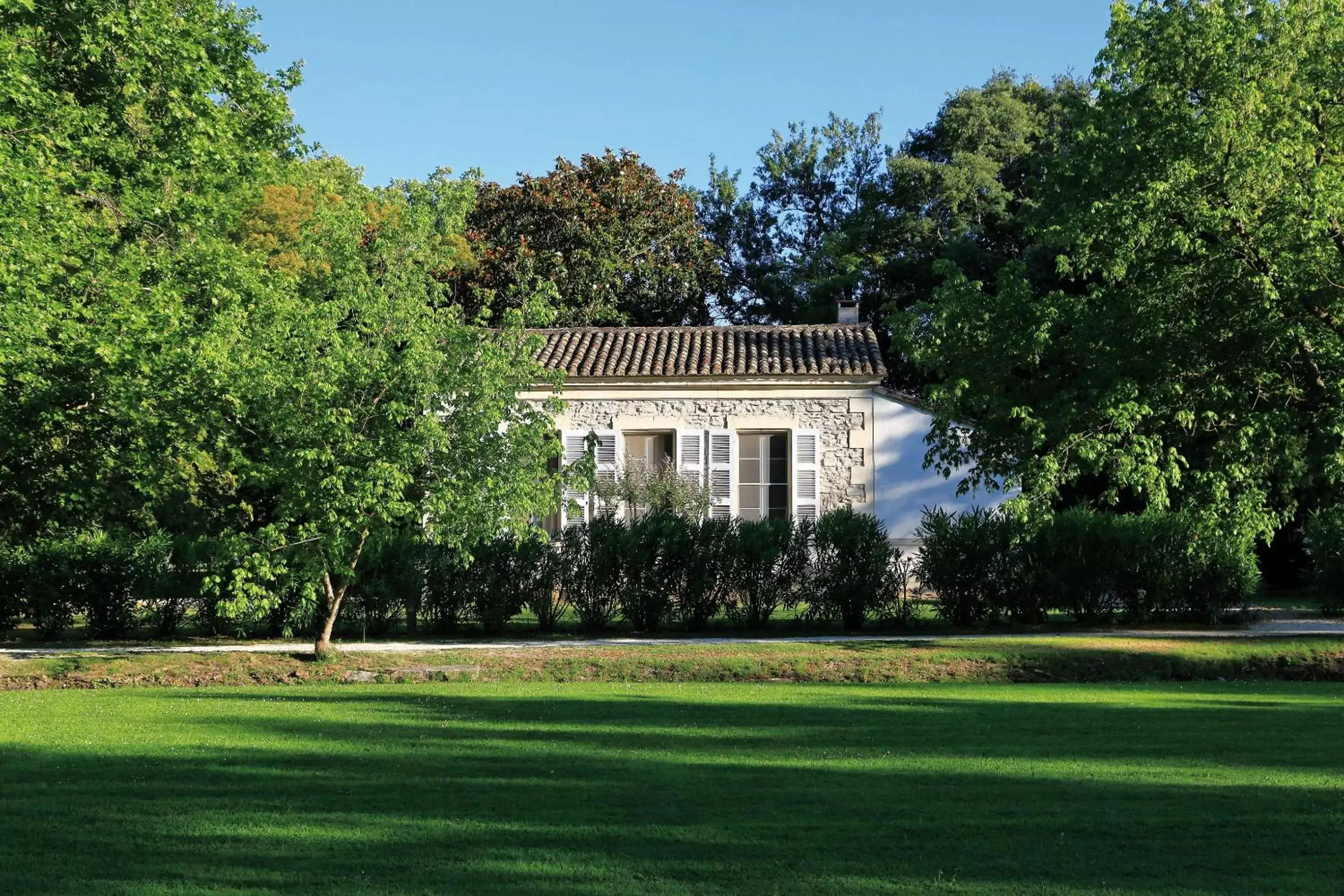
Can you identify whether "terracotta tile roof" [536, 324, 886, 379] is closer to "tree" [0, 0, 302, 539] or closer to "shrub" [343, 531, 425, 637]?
"tree" [0, 0, 302, 539]

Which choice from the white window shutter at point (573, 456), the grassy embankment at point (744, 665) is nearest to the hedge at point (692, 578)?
the grassy embankment at point (744, 665)

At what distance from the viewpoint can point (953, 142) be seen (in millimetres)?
40188

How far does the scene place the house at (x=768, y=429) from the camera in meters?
24.5

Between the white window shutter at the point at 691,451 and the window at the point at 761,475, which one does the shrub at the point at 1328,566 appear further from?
the white window shutter at the point at 691,451

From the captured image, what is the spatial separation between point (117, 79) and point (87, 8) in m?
1.06

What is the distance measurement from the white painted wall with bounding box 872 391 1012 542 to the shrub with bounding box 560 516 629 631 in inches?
313

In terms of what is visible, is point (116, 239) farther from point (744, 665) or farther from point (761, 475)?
point (761, 475)

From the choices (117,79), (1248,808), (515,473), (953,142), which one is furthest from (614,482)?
(953,142)

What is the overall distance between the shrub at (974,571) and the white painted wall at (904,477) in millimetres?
6381

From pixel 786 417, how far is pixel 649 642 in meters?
9.55

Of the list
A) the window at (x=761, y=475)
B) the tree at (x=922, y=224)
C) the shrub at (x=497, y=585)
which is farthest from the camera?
the tree at (x=922, y=224)

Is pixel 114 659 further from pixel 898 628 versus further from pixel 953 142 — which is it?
pixel 953 142

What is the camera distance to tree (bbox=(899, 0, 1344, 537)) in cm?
1503

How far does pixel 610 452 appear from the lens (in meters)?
24.9
